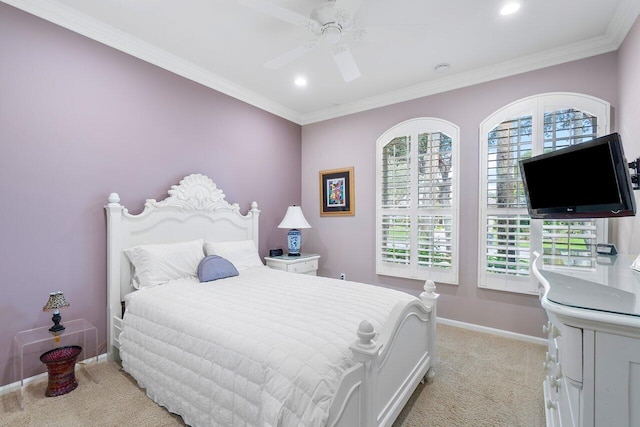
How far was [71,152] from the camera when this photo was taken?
7.49ft

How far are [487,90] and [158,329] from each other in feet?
12.4

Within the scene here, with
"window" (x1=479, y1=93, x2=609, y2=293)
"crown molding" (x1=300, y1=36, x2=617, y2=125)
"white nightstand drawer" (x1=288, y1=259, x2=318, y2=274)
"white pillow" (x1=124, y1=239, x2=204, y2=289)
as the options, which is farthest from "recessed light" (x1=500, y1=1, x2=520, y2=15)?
"white pillow" (x1=124, y1=239, x2=204, y2=289)

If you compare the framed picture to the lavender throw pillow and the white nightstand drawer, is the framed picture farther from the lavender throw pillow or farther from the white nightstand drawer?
the lavender throw pillow

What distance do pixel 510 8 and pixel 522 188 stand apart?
1598mm

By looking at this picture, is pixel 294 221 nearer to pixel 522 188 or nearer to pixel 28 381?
pixel 522 188

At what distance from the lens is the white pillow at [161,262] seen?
240 cm

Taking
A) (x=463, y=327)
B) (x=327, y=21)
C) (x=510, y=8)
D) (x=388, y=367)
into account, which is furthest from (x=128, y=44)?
(x=463, y=327)

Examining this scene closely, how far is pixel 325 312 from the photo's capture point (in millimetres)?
1737

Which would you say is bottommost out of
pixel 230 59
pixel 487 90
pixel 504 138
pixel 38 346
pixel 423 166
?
pixel 38 346

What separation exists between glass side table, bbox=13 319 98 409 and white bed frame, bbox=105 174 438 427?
7.9 inches

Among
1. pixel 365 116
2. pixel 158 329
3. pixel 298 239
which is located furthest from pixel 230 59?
pixel 158 329

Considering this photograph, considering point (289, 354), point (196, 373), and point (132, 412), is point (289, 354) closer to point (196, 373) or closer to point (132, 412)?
point (196, 373)

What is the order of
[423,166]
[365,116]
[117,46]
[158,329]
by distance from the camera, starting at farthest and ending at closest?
[365,116], [423,166], [117,46], [158,329]

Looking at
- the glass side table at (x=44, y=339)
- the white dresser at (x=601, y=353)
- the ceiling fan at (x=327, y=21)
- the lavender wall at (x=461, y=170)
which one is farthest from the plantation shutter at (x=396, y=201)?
the glass side table at (x=44, y=339)
